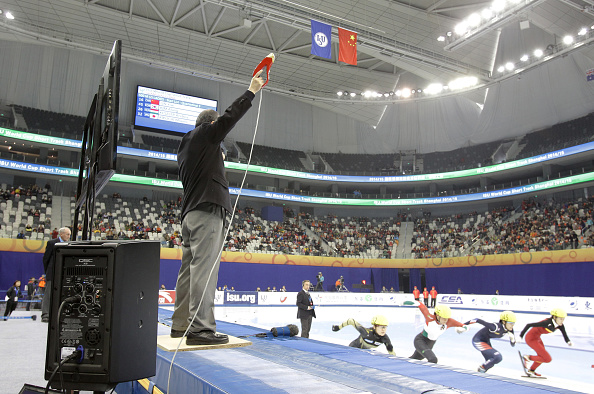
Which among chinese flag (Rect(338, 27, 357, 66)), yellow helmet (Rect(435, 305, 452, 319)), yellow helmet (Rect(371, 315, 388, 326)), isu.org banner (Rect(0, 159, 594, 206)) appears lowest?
yellow helmet (Rect(371, 315, 388, 326))

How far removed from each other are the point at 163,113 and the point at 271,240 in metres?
14.5

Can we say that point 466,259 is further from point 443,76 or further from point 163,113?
point 163,113

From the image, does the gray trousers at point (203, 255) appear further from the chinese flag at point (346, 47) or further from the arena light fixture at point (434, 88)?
the arena light fixture at point (434, 88)

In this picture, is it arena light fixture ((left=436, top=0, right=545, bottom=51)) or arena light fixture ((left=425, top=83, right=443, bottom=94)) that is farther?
arena light fixture ((left=425, top=83, right=443, bottom=94))

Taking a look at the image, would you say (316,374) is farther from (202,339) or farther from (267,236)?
(267,236)

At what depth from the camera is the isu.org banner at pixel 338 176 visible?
100ft

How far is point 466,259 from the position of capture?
33469 millimetres

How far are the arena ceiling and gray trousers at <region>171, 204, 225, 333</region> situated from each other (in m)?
23.2

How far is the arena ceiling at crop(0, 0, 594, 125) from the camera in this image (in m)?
26.4

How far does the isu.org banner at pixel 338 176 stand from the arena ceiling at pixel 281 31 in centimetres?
707

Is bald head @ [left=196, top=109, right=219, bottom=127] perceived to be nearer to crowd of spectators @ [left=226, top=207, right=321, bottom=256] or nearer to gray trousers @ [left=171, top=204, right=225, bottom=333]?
gray trousers @ [left=171, top=204, right=225, bottom=333]

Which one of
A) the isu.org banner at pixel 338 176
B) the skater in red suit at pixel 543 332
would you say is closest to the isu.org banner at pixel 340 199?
the isu.org banner at pixel 338 176

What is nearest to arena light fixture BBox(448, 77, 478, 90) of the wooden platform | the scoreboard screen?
the scoreboard screen

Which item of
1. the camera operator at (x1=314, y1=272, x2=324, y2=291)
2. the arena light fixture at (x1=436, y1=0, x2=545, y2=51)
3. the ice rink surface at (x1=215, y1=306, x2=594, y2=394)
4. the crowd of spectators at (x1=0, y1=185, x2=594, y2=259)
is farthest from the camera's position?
the camera operator at (x1=314, y1=272, x2=324, y2=291)
